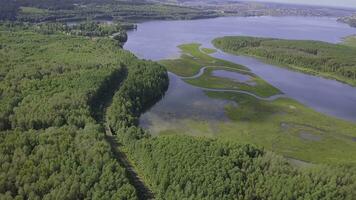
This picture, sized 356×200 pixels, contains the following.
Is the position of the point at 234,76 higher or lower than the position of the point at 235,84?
higher

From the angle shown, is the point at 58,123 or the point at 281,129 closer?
the point at 58,123

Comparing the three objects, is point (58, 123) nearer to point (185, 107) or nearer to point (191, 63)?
point (185, 107)

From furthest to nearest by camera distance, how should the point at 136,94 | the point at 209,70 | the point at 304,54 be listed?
the point at 304,54
the point at 209,70
the point at 136,94

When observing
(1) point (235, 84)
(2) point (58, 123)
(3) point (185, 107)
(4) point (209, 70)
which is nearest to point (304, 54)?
(4) point (209, 70)

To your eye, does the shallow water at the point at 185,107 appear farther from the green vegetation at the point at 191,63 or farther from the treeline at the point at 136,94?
the green vegetation at the point at 191,63

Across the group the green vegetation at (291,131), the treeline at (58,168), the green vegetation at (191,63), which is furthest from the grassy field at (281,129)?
the green vegetation at (191,63)

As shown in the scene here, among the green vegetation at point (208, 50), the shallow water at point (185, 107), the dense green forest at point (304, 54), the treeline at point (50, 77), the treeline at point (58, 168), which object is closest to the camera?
the treeline at point (58, 168)

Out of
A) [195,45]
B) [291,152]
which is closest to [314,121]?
[291,152]

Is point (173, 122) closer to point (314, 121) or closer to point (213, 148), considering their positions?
point (213, 148)
